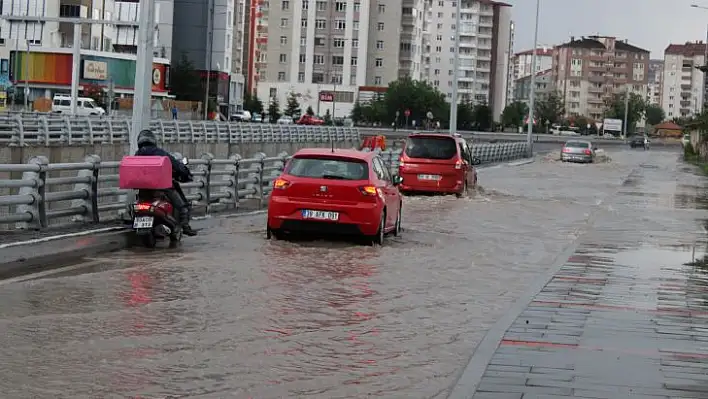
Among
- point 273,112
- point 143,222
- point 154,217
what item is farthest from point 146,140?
point 273,112

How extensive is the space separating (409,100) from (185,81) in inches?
1459

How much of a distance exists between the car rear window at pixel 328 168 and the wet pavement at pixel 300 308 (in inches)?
40.4

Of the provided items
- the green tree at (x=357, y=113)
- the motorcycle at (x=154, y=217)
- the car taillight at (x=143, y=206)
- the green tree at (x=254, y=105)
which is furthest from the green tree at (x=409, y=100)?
the car taillight at (x=143, y=206)

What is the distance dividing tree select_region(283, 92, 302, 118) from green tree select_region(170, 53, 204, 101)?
92.2ft

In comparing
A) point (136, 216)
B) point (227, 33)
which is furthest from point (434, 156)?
A: point (227, 33)

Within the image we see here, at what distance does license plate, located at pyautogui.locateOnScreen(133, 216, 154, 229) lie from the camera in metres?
15.8

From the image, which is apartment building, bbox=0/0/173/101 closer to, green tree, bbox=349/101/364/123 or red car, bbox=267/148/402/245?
green tree, bbox=349/101/364/123

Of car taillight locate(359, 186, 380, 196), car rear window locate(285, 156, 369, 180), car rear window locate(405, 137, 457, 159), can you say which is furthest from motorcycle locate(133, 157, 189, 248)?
car rear window locate(405, 137, 457, 159)

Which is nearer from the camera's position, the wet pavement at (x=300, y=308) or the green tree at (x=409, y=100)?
the wet pavement at (x=300, y=308)

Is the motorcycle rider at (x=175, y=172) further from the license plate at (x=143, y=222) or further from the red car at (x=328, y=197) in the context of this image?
the red car at (x=328, y=197)

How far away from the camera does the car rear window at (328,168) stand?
58.4 ft

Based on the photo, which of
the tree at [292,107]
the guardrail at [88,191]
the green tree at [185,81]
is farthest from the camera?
the tree at [292,107]

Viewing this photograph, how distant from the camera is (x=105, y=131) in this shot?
49.9 meters

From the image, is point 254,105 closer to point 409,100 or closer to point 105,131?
point 409,100
